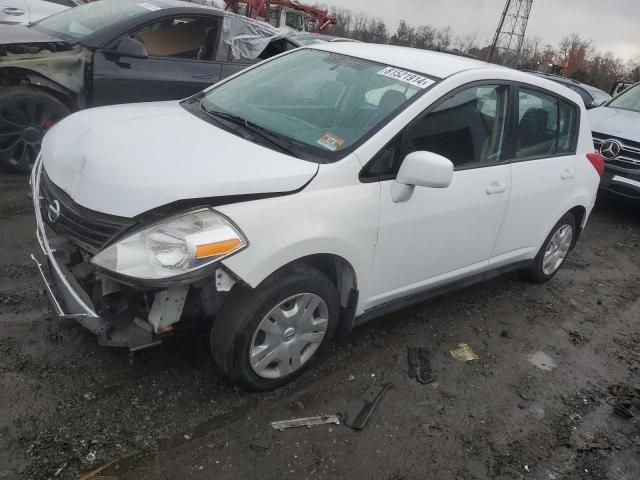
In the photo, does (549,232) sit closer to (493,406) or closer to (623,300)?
(623,300)

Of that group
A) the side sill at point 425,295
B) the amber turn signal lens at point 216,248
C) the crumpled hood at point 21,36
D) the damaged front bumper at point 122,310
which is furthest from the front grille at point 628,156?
the crumpled hood at point 21,36

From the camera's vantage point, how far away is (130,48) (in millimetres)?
5172

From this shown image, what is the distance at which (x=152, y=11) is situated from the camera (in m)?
5.33

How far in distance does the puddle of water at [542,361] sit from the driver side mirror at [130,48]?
4369mm

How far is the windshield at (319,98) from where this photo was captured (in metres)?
2.91

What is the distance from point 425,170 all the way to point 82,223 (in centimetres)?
164

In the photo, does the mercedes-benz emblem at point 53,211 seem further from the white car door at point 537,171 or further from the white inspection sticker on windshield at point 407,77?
the white car door at point 537,171

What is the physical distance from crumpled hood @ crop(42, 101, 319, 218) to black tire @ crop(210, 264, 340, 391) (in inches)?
17.1

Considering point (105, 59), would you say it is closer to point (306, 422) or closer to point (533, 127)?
point (533, 127)

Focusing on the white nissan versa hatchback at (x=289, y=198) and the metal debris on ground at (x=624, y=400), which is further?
the metal debris on ground at (x=624, y=400)

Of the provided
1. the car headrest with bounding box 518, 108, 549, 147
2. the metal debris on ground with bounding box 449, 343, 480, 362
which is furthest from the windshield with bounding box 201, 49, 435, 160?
the metal debris on ground with bounding box 449, 343, 480, 362

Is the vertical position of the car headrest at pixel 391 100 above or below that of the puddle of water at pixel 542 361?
above

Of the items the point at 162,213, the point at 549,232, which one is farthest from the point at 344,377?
the point at 549,232

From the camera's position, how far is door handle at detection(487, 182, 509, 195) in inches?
136
